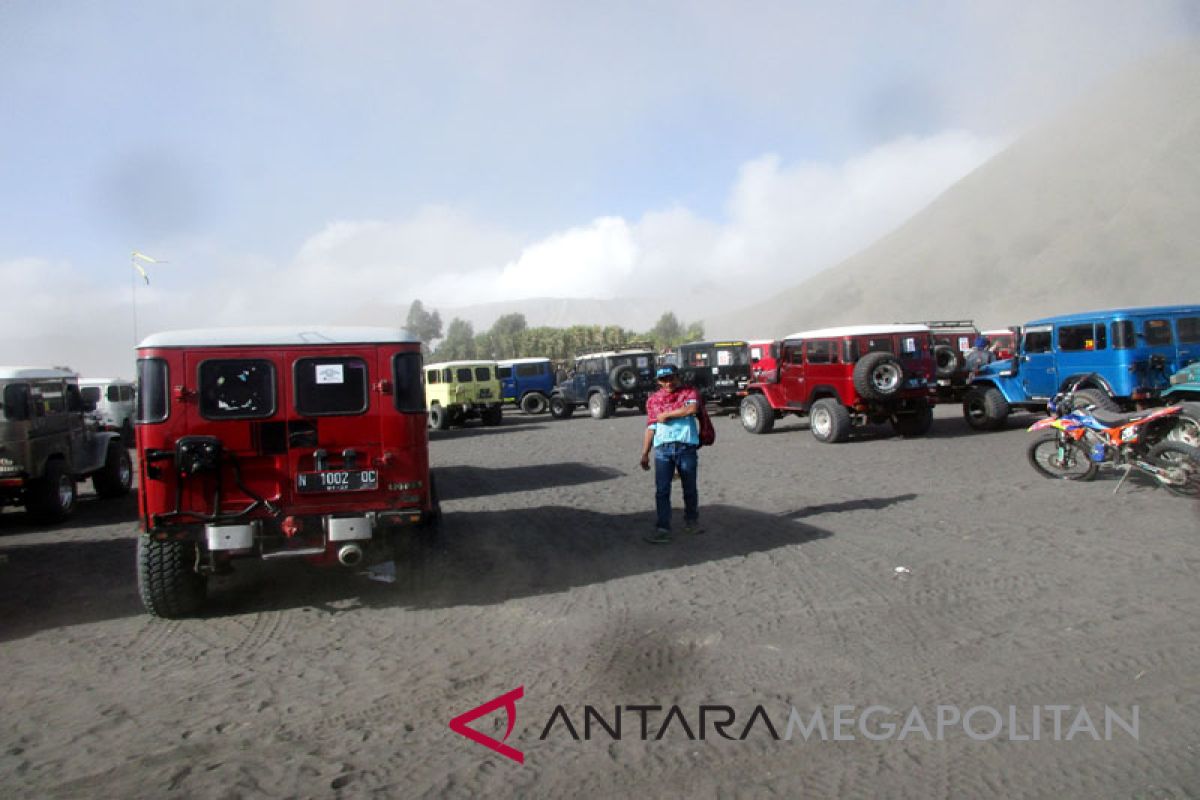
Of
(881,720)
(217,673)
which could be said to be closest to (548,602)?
(217,673)

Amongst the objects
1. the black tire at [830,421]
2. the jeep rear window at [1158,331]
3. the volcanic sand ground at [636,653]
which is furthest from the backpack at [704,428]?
the jeep rear window at [1158,331]

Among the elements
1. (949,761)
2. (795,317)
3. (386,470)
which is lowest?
(949,761)

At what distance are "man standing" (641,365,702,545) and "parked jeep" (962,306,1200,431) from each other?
7.73 m

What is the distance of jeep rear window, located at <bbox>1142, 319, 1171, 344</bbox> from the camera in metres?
13.1

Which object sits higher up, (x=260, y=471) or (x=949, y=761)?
(x=260, y=471)

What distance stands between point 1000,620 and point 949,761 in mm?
2039

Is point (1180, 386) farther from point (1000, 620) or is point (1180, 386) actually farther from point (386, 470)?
point (386, 470)

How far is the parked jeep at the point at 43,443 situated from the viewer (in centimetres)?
1002

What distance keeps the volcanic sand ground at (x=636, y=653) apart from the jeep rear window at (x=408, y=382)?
1.49 meters

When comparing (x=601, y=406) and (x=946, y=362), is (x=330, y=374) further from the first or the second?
(x=601, y=406)

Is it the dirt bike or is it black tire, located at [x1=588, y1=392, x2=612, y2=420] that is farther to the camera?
black tire, located at [x1=588, y1=392, x2=612, y2=420]

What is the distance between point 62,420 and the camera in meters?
11.4

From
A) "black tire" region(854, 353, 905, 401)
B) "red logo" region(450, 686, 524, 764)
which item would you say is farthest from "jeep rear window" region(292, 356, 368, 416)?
"black tire" region(854, 353, 905, 401)

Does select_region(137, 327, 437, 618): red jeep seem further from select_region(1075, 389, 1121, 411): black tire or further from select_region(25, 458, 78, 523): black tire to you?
select_region(1075, 389, 1121, 411): black tire
